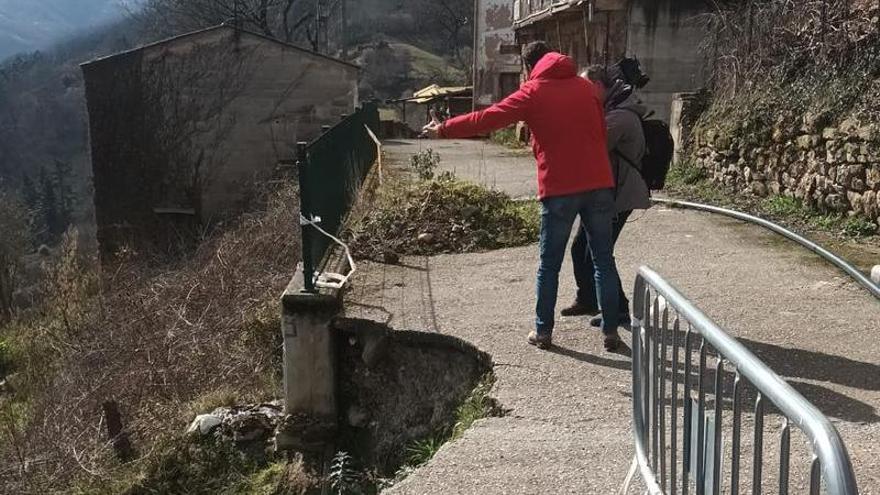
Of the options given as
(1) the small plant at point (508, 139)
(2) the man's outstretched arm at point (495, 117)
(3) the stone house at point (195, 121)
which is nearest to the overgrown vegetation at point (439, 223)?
(2) the man's outstretched arm at point (495, 117)

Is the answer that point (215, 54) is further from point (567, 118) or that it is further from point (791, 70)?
point (567, 118)

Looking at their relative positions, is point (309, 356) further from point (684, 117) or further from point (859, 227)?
point (684, 117)

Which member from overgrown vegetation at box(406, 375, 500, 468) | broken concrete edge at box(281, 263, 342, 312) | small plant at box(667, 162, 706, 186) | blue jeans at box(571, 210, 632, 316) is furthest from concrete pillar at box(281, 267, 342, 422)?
small plant at box(667, 162, 706, 186)

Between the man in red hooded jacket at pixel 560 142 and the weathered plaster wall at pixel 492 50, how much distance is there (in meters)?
26.3

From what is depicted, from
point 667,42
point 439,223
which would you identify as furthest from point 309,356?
point 667,42

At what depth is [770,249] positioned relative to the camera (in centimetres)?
734

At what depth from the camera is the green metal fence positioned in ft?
18.0

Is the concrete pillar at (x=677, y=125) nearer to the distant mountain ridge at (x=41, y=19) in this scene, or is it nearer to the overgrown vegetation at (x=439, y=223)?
the overgrown vegetation at (x=439, y=223)

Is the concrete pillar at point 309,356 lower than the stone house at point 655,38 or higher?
lower

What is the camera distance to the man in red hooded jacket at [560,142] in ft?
14.5

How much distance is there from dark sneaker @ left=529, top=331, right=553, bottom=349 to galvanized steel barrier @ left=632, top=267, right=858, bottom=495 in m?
1.39

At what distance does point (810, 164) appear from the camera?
28.4ft

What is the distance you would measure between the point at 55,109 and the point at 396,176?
244 ft

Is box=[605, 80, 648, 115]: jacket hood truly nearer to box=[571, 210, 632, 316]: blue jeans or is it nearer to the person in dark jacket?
the person in dark jacket
